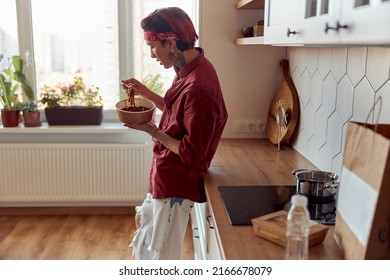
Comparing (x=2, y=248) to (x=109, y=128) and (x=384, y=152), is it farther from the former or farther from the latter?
(x=384, y=152)

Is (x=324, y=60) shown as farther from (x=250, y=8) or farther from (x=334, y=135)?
(x=250, y=8)

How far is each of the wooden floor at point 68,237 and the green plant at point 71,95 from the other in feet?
2.79

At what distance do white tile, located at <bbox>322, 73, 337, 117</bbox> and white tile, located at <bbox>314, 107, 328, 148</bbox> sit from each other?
36 millimetres

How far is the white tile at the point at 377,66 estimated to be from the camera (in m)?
1.33

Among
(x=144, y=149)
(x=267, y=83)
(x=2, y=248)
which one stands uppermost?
(x=267, y=83)

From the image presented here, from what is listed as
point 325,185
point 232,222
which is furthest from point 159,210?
point 325,185

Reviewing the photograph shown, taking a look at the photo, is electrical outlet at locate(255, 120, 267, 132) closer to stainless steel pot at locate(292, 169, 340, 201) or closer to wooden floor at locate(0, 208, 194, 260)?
wooden floor at locate(0, 208, 194, 260)

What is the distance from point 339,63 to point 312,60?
1.10ft

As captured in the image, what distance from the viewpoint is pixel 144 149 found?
10.5 ft

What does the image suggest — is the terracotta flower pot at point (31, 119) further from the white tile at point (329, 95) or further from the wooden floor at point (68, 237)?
the white tile at point (329, 95)

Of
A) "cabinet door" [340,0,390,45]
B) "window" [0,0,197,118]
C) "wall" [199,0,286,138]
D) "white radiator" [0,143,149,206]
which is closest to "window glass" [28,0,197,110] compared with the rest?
"window" [0,0,197,118]

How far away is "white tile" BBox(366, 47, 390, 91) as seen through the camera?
1.33 metres

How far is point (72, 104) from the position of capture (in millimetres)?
3232

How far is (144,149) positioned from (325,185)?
199 cm
